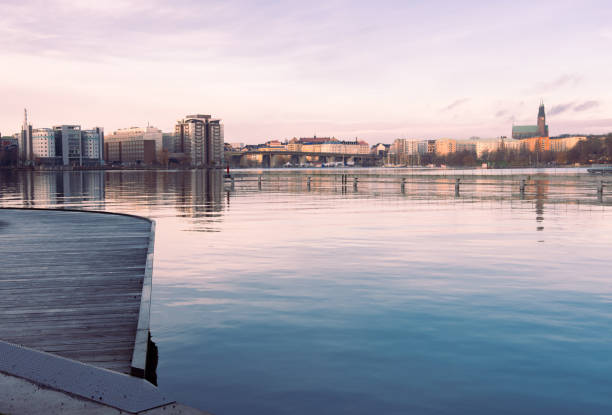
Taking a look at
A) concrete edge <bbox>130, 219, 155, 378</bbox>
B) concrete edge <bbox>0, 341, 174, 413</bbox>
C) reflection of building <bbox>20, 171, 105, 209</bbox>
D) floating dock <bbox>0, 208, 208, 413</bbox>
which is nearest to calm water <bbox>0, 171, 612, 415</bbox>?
concrete edge <bbox>130, 219, 155, 378</bbox>

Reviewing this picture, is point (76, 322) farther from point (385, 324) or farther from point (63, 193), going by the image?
point (63, 193)

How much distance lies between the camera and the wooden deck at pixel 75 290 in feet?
27.8

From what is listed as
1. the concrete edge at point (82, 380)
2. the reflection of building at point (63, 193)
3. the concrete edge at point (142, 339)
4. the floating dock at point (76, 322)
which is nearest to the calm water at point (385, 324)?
the concrete edge at point (142, 339)

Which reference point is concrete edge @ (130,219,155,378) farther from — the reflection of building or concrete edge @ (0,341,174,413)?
the reflection of building

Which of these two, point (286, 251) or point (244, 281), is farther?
point (286, 251)

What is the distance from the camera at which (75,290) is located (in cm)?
1191

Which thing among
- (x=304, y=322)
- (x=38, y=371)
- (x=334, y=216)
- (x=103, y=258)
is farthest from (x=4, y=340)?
(x=334, y=216)

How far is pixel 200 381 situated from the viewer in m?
8.65

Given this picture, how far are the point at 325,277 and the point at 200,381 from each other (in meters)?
7.59

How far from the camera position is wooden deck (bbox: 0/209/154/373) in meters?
8.47

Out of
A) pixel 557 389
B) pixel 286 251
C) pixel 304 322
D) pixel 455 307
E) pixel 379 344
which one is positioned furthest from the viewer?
pixel 286 251

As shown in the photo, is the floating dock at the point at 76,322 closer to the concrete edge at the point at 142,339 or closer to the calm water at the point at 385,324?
the concrete edge at the point at 142,339

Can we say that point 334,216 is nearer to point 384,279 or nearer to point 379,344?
point 384,279

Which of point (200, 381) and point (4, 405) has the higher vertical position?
point (4, 405)
